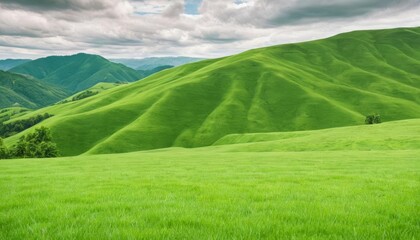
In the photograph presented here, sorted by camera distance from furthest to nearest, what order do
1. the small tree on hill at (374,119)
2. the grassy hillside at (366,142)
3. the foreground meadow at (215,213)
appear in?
1. the small tree on hill at (374,119)
2. the grassy hillside at (366,142)
3. the foreground meadow at (215,213)

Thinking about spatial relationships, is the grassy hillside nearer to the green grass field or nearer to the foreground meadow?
the green grass field

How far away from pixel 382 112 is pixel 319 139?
13269cm

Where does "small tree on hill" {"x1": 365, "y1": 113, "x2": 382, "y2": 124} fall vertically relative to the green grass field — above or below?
below

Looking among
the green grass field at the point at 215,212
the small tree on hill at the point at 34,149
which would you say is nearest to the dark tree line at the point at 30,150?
the small tree on hill at the point at 34,149

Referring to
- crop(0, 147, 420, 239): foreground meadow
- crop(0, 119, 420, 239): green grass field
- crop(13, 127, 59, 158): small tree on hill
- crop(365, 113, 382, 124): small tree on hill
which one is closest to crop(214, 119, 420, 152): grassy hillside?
crop(0, 119, 420, 239): green grass field

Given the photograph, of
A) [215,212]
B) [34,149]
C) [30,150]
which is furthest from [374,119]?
[215,212]

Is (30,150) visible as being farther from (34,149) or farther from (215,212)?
(215,212)

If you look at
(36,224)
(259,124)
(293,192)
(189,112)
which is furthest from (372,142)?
(189,112)

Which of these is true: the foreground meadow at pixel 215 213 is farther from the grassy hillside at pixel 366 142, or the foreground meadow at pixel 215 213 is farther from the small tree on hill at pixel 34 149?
the small tree on hill at pixel 34 149

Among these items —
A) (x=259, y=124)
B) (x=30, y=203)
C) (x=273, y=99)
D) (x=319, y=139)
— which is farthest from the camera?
(x=273, y=99)

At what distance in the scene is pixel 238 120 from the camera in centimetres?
17550

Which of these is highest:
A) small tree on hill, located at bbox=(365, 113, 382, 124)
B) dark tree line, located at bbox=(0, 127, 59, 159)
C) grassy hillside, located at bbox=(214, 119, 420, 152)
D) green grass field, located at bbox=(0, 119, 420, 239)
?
green grass field, located at bbox=(0, 119, 420, 239)

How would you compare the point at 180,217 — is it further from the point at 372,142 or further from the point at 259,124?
the point at 259,124

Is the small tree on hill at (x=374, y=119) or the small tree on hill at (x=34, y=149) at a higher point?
the small tree on hill at (x=34, y=149)
